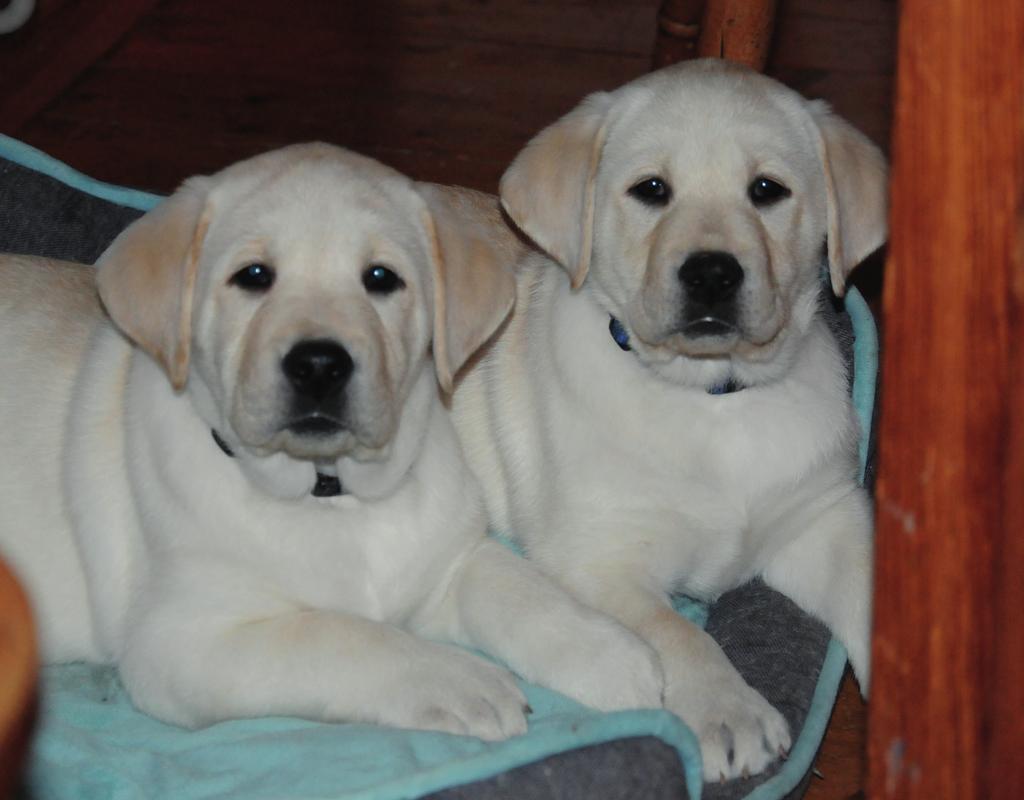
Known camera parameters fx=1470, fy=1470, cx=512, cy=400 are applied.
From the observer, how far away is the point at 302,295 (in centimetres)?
236

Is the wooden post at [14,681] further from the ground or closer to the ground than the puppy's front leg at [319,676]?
further from the ground

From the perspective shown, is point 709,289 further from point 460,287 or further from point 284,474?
point 284,474

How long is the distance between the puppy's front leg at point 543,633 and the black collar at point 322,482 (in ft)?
1.07

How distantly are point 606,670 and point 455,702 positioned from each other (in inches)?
11.2

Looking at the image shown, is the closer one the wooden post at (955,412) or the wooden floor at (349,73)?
the wooden post at (955,412)

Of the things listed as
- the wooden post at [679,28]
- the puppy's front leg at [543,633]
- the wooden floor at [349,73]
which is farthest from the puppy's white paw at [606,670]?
the wooden floor at [349,73]

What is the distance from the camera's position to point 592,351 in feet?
9.55

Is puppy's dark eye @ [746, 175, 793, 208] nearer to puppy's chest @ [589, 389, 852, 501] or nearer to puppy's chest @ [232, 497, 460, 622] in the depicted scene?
puppy's chest @ [589, 389, 852, 501]

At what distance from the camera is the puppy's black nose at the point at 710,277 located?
8.32ft

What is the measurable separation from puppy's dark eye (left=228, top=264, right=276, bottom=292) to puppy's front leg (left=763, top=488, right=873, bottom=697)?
4.02 feet

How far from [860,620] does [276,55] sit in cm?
424

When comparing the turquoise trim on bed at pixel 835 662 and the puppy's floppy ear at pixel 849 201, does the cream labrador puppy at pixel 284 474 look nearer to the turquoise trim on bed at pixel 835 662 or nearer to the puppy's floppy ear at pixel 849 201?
the turquoise trim on bed at pixel 835 662

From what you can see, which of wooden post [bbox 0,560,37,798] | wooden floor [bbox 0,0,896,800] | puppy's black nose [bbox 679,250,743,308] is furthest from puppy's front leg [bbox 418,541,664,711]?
wooden floor [bbox 0,0,896,800]

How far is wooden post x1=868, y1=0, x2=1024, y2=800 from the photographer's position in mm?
1228
